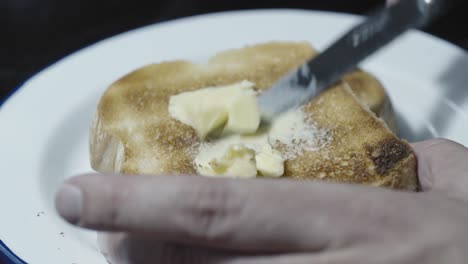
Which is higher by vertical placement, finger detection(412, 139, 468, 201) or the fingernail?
the fingernail

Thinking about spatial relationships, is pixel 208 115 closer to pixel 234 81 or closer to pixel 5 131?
pixel 234 81

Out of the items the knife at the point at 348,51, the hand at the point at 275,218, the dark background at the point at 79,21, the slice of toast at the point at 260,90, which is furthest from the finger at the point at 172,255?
the dark background at the point at 79,21

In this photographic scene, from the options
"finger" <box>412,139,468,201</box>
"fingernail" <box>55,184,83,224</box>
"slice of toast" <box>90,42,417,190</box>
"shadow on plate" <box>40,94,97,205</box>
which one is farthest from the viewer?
"shadow on plate" <box>40,94,97,205</box>

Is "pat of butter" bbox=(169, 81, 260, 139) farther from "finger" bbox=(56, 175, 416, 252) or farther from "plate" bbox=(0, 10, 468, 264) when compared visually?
"finger" bbox=(56, 175, 416, 252)

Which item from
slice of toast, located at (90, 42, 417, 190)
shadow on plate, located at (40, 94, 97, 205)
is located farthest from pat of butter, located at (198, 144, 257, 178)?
shadow on plate, located at (40, 94, 97, 205)

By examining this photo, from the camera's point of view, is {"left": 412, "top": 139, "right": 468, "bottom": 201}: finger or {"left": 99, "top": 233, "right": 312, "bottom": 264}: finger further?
{"left": 412, "top": 139, "right": 468, "bottom": 201}: finger

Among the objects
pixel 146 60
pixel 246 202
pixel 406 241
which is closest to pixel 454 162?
pixel 406 241

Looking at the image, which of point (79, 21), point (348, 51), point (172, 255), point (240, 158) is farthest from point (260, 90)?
point (79, 21)
